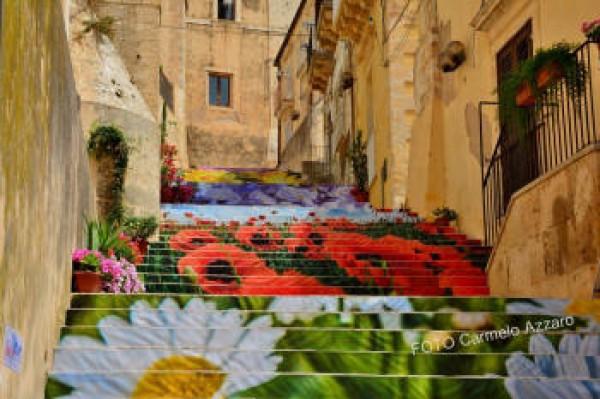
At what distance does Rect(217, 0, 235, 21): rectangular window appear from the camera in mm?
42000

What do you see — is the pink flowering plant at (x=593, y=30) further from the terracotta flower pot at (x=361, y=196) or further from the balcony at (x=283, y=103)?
the balcony at (x=283, y=103)

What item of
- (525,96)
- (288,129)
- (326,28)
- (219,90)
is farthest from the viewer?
(219,90)

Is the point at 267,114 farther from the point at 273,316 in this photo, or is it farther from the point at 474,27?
the point at 273,316

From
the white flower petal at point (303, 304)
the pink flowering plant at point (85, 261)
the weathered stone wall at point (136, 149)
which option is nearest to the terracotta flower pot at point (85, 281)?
the pink flowering plant at point (85, 261)

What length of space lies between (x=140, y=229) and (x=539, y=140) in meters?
4.98

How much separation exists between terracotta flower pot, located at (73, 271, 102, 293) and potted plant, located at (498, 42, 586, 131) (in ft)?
14.1

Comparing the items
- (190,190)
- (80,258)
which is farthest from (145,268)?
(190,190)

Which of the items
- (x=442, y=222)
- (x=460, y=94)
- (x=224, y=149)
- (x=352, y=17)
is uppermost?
(x=352, y=17)

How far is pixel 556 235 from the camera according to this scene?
8812 millimetres

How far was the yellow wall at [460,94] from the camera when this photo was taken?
1166 centimetres

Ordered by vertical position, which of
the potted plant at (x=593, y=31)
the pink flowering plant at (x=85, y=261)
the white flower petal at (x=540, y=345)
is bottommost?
the white flower petal at (x=540, y=345)

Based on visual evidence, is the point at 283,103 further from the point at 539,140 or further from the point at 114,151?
the point at 539,140

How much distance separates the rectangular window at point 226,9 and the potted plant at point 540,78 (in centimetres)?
3371

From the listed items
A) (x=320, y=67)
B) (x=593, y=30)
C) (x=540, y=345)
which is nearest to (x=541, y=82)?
(x=593, y=30)
